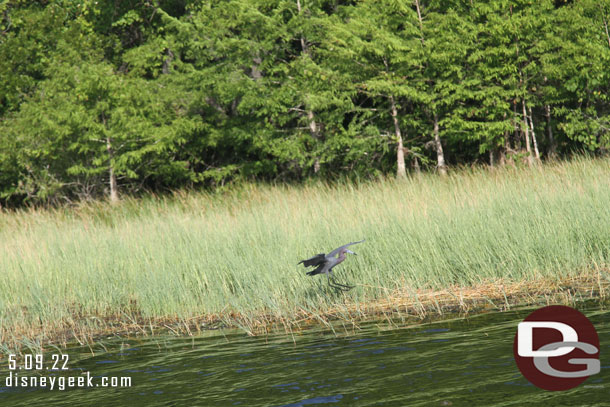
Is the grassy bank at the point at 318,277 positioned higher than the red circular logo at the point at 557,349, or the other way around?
the grassy bank at the point at 318,277

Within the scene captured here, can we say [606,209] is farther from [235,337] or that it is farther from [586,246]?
[235,337]

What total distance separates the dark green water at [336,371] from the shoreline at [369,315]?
0.38 metres

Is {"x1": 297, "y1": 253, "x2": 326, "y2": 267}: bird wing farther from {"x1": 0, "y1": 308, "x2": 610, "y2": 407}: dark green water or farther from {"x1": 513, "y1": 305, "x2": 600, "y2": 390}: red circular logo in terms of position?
{"x1": 513, "y1": 305, "x2": 600, "y2": 390}: red circular logo

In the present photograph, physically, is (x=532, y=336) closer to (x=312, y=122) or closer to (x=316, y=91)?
(x=316, y=91)

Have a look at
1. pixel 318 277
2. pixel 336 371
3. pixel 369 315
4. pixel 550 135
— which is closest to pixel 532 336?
pixel 336 371

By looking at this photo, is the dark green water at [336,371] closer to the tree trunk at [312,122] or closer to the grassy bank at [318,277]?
the grassy bank at [318,277]

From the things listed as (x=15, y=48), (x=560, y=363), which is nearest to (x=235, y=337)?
(x=560, y=363)

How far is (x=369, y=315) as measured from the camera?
756 cm

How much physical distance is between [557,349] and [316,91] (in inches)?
609

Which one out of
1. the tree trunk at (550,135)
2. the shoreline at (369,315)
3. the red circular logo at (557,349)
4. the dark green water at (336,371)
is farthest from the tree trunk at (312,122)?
the red circular logo at (557,349)

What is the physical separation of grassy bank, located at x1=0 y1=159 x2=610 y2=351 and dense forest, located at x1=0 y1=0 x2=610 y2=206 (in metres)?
7.38

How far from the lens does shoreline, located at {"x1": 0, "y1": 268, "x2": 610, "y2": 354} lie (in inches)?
284

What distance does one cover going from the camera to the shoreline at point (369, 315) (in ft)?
23.7

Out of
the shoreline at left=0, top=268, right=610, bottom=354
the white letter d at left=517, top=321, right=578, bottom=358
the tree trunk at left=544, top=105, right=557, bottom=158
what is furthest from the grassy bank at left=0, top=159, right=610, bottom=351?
the tree trunk at left=544, top=105, right=557, bottom=158
